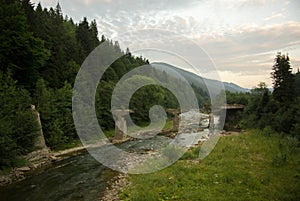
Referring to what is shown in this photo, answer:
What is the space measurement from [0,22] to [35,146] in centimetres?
1459

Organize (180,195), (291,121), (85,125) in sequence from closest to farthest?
(180,195) → (291,121) → (85,125)

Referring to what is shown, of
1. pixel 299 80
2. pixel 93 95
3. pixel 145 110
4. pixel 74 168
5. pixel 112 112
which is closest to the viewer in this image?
pixel 74 168

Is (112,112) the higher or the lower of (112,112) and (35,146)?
the higher

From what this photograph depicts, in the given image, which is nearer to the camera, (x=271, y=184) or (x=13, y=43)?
(x=271, y=184)

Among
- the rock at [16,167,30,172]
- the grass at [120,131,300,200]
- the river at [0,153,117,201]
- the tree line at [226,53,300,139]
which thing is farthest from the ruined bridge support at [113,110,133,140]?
the tree line at [226,53,300,139]

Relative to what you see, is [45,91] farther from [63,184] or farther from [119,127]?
[63,184]

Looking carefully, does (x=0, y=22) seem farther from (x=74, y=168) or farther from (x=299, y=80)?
(x=299, y=80)

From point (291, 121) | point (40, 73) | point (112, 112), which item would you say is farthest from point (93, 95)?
point (291, 121)

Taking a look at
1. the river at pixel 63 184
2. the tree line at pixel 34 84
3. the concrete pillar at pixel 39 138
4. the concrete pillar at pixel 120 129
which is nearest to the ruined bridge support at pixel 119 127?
the concrete pillar at pixel 120 129

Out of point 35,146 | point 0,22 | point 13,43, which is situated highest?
point 0,22

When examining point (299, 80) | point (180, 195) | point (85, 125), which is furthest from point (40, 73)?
point (299, 80)

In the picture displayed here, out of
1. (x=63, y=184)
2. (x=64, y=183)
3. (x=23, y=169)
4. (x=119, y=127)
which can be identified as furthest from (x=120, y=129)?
(x=63, y=184)

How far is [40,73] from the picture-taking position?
3575 cm

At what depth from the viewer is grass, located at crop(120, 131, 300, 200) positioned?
1217 centimetres
